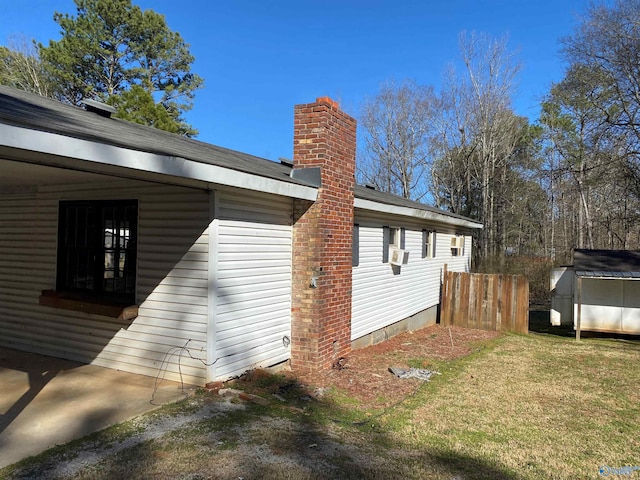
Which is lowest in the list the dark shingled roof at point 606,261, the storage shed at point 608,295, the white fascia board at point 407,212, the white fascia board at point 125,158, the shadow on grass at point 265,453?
the shadow on grass at point 265,453

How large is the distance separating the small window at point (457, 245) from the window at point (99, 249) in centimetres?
1059

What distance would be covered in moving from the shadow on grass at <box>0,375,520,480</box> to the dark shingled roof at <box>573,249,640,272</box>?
29.2 ft

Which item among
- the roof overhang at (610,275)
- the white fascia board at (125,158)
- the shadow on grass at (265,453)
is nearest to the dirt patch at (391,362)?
the shadow on grass at (265,453)

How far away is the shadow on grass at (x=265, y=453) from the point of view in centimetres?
322

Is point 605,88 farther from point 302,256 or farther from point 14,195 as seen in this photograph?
point 14,195

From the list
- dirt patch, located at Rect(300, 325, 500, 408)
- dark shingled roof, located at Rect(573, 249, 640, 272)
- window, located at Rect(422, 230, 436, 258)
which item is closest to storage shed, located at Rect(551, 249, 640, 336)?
dark shingled roof, located at Rect(573, 249, 640, 272)

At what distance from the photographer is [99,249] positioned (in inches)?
233

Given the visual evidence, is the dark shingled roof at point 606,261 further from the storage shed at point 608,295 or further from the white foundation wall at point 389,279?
the white foundation wall at point 389,279

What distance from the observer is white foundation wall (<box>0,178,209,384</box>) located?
16.8ft

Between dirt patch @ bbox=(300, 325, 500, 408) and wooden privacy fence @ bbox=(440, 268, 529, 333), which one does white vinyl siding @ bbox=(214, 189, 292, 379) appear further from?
wooden privacy fence @ bbox=(440, 268, 529, 333)

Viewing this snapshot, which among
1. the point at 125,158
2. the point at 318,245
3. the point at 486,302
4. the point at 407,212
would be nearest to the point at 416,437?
the point at 318,245

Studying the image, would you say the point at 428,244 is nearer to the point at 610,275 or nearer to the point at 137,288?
the point at 610,275

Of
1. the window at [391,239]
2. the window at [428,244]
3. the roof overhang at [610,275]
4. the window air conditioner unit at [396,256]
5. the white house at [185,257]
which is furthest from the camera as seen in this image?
the window at [428,244]

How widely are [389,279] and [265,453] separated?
20.7ft
